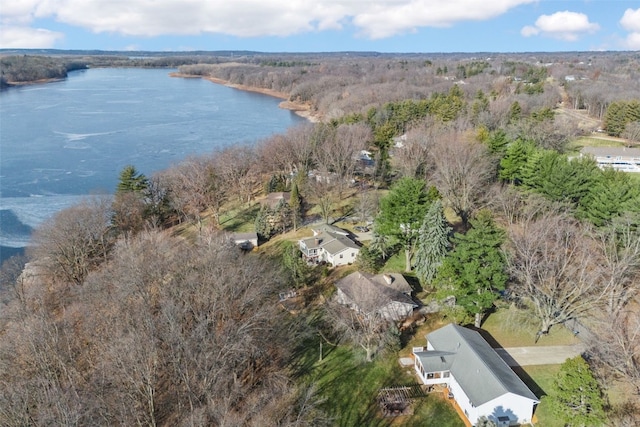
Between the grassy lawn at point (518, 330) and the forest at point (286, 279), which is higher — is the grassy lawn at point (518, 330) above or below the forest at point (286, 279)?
below

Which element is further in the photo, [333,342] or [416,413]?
[333,342]

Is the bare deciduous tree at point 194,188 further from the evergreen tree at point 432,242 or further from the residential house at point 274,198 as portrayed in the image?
the evergreen tree at point 432,242

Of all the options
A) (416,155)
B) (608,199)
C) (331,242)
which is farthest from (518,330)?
(416,155)

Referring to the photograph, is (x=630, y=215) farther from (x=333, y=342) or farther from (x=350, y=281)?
(x=333, y=342)

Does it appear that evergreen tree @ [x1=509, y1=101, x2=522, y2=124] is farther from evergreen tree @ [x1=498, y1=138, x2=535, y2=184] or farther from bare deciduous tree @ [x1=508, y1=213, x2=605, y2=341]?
bare deciduous tree @ [x1=508, y1=213, x2=605, y2=341]

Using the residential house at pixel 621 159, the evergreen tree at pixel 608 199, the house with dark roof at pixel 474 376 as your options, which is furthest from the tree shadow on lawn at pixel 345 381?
the residential house at pixel 621 159

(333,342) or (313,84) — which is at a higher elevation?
(313,84)

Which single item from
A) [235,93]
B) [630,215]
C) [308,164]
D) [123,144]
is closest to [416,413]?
[630,215]
